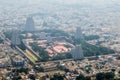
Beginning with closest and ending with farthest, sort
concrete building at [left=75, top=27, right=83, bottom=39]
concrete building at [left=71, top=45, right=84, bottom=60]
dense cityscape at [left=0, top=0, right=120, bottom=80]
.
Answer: dense cityscape at [left=0, top=0, right=120, bottom=80], concrete building at [left=71, top=45, right=84, bottom=60], concrete building at [left=75, top=27, right=83, bottom=39]

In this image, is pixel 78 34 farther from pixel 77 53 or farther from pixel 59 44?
pixel 77 53

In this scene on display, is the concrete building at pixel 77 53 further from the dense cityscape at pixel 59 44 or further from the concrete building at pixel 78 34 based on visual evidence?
the concrete building at pixel 78 34

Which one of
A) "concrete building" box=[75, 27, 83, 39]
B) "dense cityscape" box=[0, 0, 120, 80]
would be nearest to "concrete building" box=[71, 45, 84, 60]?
"dense cityscape" box=[0, 0, 120, 80]

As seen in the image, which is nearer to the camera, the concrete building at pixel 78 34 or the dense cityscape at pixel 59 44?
the dense cityscape at pixel 59 44

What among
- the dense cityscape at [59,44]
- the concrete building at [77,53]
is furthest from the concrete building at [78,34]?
the concrete building at [77,53]

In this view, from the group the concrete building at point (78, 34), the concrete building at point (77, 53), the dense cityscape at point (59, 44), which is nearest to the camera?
the dense cityscape at point (59, 44)

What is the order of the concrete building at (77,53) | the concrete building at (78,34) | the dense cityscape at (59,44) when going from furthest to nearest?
the concrete building at (78,34)
the concrete building at (77,53)
the dense cityscape at (59,44)

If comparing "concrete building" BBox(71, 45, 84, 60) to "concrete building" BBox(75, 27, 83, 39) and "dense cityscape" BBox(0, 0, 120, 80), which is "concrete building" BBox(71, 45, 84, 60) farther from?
"concrete building" BBox(75, 27, 83, 39)

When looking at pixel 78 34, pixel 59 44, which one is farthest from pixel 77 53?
pixel 78 34
